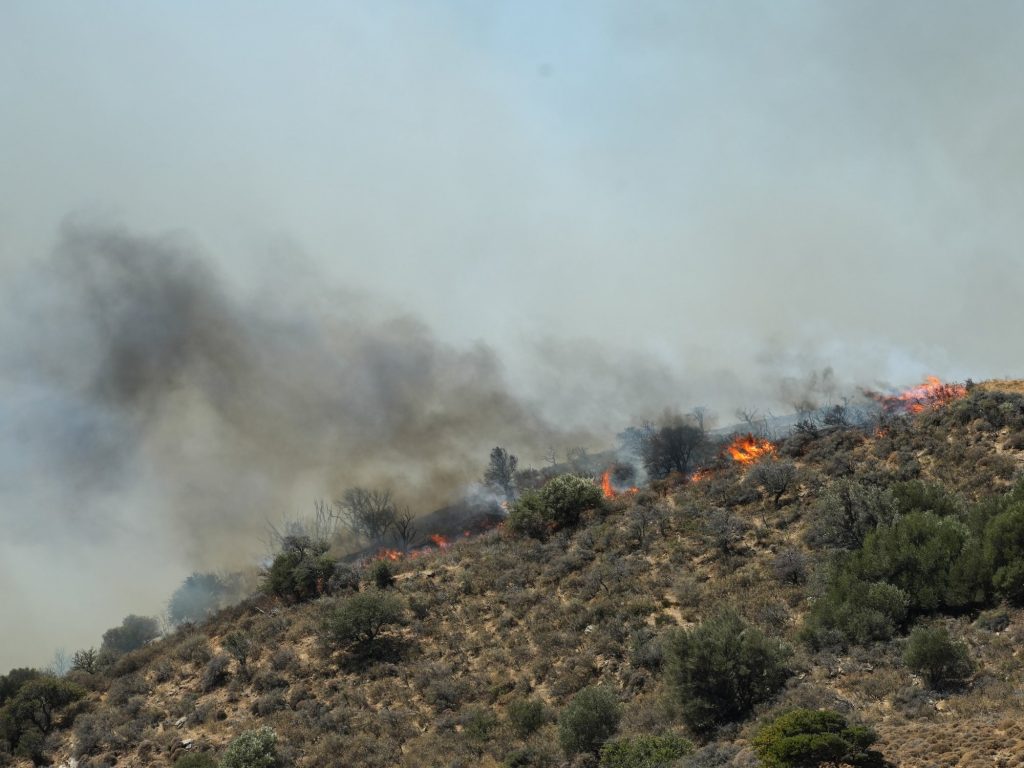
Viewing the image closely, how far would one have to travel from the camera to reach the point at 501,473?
283 ft

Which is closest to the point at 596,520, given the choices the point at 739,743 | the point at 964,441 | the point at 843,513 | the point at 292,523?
the point at 843,513

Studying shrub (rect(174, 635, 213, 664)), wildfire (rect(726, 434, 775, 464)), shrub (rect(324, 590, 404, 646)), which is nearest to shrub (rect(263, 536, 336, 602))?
shrub (rect(174, 635, 213, 664))

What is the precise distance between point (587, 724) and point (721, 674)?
3827mm

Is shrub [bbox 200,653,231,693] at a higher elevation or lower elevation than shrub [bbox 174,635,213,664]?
lower

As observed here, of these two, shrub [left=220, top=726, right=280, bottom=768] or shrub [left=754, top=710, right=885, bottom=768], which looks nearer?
shrub [left=754, top=710, right=885, bottom=768]

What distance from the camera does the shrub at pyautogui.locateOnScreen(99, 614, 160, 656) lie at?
67562 mm

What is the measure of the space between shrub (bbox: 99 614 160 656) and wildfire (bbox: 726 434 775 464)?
172 feet

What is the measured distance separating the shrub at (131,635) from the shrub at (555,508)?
138 feet

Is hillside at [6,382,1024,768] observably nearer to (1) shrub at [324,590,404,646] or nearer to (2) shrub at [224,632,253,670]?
(2) shrub at [224,632,253,670]

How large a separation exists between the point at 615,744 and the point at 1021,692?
9.07 m

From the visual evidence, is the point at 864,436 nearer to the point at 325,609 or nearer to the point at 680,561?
the point at 680,561

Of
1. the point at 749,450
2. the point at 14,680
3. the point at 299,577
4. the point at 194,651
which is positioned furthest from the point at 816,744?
the point at 14,680

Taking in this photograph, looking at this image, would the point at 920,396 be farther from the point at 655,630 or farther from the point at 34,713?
the point at 34,713

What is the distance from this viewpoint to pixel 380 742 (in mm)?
25500
